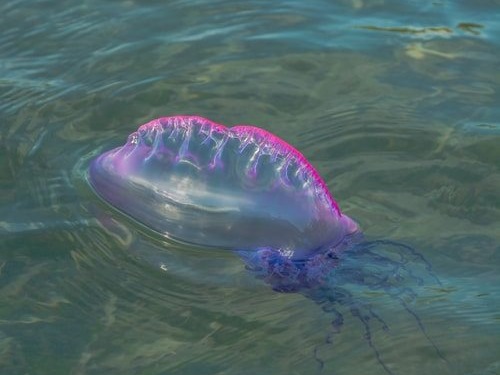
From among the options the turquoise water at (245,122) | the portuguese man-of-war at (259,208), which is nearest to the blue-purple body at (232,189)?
the portuguese man-of-war at (259,208)

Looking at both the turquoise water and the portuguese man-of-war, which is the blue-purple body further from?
the turquoise water

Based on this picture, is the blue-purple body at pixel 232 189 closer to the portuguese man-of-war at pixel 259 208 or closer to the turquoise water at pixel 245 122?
the portuguese man-of-war at pixel 259 208

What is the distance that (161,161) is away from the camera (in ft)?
12.2

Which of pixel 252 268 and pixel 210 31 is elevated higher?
pixel 210 31

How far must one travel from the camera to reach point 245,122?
4758 millimetres

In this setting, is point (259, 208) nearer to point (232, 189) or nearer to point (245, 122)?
point (232, 189)

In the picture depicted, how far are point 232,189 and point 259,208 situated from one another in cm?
13

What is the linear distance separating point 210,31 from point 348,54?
84 cm

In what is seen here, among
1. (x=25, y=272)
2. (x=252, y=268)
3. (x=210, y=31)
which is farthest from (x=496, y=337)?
(x=210, y=31)

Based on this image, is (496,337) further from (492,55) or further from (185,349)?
(492,55)

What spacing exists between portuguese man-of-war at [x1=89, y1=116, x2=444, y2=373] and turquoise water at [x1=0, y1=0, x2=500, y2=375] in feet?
0.29

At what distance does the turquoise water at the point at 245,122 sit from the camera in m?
3.52

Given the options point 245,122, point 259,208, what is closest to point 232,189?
point 259,208

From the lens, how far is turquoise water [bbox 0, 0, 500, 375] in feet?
11.6
